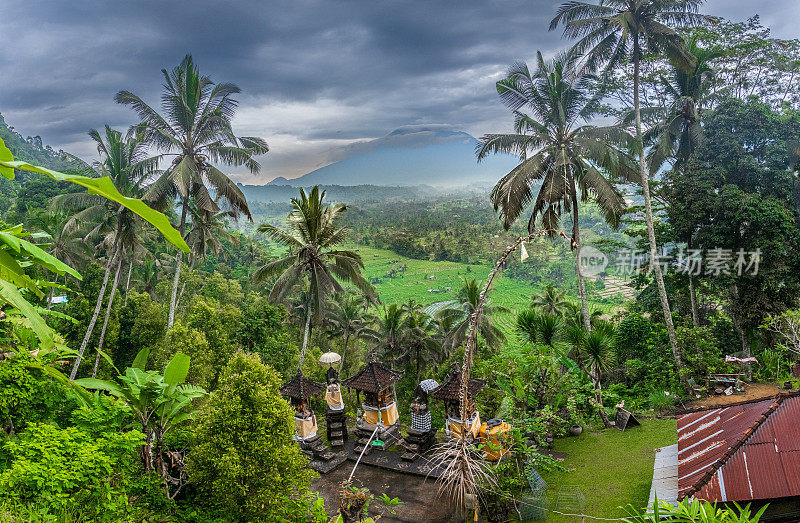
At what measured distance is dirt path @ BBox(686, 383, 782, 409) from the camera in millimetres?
11062

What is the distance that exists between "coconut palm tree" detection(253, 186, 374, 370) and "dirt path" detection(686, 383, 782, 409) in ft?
30.0

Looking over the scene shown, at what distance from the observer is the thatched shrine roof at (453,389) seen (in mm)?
9164

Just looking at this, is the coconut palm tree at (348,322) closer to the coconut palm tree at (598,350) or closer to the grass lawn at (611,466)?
the coconut palm tree at (598,350)

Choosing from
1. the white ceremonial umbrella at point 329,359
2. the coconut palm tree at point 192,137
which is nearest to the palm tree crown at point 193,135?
the coconut palm tree at point 192,137

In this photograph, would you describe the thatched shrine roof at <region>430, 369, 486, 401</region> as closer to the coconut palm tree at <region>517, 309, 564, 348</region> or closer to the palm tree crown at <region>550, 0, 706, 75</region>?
the coconut palm tree at <region>517, 309, 564, 348</region>

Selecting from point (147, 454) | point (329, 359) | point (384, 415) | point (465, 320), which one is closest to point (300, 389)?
point (329, 359)

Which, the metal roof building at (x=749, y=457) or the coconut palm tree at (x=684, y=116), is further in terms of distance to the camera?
the coconut palm tree at (x=684, y=116)

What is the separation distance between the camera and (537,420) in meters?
8.11

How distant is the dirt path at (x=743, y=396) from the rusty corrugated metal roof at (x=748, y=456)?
5.68 m

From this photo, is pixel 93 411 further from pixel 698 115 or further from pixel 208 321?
pixel 698 115

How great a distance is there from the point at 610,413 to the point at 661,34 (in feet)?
33.3

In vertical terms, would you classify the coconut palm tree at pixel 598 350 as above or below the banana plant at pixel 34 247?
below

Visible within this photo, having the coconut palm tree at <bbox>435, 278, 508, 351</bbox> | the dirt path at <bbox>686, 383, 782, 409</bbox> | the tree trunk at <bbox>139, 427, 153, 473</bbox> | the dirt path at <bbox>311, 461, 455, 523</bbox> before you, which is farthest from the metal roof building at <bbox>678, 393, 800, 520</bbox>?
the coconut palm tree at <bbox>435, 278, 508, 351</bbox>

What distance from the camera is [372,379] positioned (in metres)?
10.5
